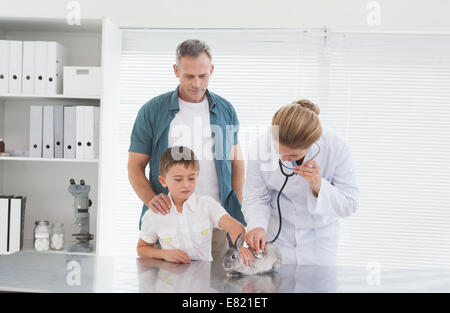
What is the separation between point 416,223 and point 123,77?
7.12 feet

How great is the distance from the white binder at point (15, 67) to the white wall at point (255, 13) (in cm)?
32

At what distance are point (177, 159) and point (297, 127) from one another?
0.69 meters

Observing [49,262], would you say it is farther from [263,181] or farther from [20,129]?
[20,129]

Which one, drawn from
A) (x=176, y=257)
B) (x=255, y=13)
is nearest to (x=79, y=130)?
(x=176, y=257)

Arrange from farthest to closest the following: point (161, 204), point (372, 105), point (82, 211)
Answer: point (372, 105) → point (82, 211) → point (161, 204)

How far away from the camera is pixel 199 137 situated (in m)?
2.45

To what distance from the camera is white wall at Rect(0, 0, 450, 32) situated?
291cm

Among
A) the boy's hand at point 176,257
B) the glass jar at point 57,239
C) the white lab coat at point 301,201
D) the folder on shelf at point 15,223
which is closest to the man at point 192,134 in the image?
the white lab coat at point 301,201

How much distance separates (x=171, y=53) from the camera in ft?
9.91

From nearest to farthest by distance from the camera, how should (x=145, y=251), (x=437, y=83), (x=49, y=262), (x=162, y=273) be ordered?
(x=162, y=273), (x=49, y=262), (x=145, y=251), (x=437, y=83)

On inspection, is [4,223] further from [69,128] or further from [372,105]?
[372,105]

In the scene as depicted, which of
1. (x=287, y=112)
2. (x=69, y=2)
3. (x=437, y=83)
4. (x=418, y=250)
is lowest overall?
(x=418, y=250)

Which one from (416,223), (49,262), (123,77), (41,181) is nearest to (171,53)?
(123,77)
